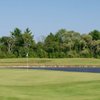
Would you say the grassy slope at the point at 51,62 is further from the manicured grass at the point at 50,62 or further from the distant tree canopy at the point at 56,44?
the distant tree canopy at the point at 56,44

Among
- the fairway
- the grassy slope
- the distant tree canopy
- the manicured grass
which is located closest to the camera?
the fairway

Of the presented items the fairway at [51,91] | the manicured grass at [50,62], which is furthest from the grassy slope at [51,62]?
the fairway at [51,91]

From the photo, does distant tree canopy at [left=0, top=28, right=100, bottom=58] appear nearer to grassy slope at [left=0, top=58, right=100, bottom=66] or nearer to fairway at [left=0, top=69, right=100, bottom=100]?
grassy slope at [left=0, top=58, right=100, bottom=66]

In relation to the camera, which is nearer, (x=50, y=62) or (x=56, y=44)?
(x=50, y=62)

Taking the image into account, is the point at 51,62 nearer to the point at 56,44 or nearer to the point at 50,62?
the point at 50,62

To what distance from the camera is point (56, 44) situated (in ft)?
422

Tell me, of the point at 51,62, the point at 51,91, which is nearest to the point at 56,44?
the point at 51,62

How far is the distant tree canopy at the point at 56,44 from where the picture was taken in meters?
126

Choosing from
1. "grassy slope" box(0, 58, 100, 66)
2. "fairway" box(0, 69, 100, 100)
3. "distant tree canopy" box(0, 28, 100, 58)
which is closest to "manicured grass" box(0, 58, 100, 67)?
"grassy slope" box(0, 58, 100, 66)

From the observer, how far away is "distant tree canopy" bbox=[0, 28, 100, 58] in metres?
126

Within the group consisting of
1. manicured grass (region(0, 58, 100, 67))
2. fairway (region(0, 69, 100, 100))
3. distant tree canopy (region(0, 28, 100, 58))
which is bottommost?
fairway (region(0, 69, 100, 100))

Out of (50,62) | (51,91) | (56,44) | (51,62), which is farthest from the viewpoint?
(56,44)

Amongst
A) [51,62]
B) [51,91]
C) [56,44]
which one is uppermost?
[56,44]

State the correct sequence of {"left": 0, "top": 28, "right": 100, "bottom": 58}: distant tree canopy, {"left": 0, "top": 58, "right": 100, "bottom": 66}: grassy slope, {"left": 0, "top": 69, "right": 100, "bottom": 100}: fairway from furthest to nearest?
{"left": 0, "top": 28, "right": 100, "bottom": 58}: distant tree canopy → {"left": 0, "top": 58, "right": 100, "bottom": 66}: grassy slope → {"left": 0, "top": 69, "right": 100, "bottom": 100}: fairway
